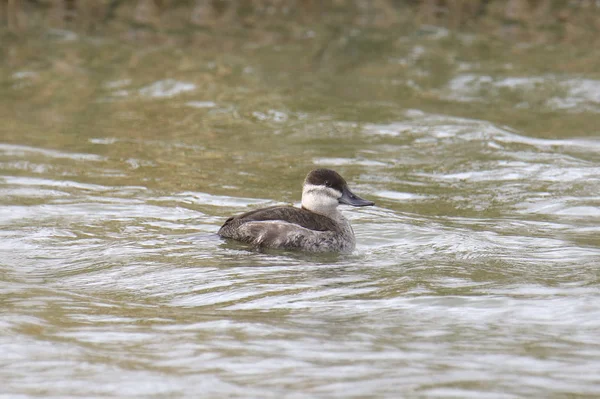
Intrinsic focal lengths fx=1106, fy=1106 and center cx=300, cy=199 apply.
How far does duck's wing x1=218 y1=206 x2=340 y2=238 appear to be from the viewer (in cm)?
942

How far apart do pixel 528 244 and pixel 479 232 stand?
632mm

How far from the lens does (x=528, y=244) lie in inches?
388

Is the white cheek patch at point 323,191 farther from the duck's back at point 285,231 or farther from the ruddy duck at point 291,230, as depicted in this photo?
the duck's back at point 285,231

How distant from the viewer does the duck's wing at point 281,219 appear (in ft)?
30.9

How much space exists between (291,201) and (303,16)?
9822 millimetres

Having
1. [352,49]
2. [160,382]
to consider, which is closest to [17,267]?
[160,382]

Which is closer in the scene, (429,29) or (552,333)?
(552,333)

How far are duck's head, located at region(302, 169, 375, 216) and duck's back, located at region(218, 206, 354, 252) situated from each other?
399 millimetres

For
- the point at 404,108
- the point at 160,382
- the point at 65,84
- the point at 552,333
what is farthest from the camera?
the point at 65,84

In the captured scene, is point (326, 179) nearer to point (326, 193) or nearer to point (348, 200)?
point (326, 193)

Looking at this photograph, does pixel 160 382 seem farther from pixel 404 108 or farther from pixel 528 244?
pixel 404 108

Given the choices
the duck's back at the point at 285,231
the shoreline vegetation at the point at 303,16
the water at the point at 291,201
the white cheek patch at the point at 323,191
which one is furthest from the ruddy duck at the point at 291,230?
the shoreline vegetation at the point at 303,16

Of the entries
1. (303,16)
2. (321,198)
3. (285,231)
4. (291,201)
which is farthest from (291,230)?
(303,16)

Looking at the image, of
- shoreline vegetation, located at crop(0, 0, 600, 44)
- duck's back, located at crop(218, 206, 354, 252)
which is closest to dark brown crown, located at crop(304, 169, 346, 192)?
duck's back, located at crop(218, 206, 354, 252)
